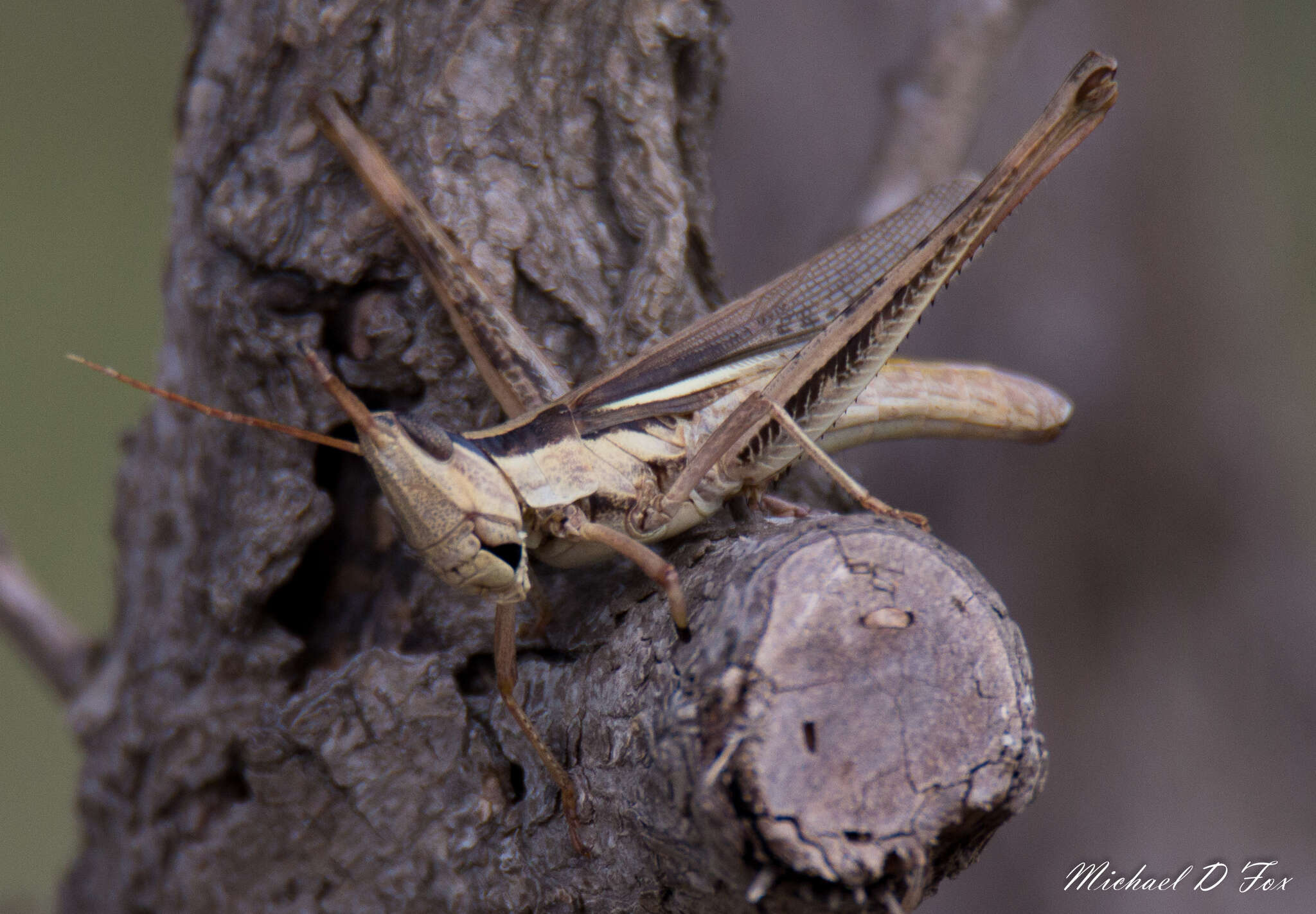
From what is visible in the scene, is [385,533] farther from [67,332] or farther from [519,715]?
[67,332]

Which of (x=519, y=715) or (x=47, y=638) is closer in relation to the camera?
(x=519, y=715)

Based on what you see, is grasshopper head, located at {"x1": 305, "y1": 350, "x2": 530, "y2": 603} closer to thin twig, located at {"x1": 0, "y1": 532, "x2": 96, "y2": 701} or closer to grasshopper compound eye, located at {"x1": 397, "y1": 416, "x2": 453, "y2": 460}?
grasshopper compound eye, located at {"x1": 397, "y1": 416, "x2": 453, "y2": 460}

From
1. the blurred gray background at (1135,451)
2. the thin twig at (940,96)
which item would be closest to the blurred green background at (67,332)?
the blurred gray background at (1135,451)

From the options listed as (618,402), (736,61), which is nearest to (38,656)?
(618,402)

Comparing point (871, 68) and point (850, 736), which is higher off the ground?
point (871, 68)

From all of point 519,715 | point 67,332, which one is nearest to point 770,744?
point 519,715

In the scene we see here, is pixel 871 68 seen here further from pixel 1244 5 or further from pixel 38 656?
pixel 38 656

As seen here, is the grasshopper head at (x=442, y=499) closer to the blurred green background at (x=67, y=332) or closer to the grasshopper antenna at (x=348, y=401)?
the grasshopper antenna at (x=348, y=401)
